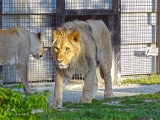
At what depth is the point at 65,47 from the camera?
909cm

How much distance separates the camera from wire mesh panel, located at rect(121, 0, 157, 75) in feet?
45.2

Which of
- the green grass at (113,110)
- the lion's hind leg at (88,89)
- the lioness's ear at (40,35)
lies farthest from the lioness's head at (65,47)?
the lioness's ear at (40,35)

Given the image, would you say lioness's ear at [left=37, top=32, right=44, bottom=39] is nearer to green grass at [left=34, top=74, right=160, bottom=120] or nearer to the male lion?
the male lion

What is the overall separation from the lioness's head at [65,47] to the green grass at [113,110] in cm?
70

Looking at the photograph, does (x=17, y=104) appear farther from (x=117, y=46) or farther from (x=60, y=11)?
(x=117, y=46)

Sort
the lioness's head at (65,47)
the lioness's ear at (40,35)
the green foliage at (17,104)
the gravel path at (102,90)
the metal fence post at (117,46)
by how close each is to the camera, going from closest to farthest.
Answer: the green foliage at (17,104), the lioness's head at (65,47), the gravel path at (102,90), the lioness's ear at (40,35), the metal fence post at (117,46)

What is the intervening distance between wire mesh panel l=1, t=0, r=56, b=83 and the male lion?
2551 millimetres

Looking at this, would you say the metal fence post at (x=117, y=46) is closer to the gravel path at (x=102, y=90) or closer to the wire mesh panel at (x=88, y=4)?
the wire mesh panel at (x=88, y=4)

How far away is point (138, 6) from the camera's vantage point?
13836 millimetres

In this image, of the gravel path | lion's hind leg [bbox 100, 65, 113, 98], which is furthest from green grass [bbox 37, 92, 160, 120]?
the gravel path

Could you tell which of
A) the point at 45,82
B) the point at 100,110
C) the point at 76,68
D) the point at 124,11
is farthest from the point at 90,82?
the point at 124,11

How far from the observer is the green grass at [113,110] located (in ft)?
25.7

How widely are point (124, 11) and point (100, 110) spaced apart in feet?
19.0

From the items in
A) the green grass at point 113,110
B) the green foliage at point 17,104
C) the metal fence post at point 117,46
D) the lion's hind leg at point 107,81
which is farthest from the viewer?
the metal fence post at point 117,46
